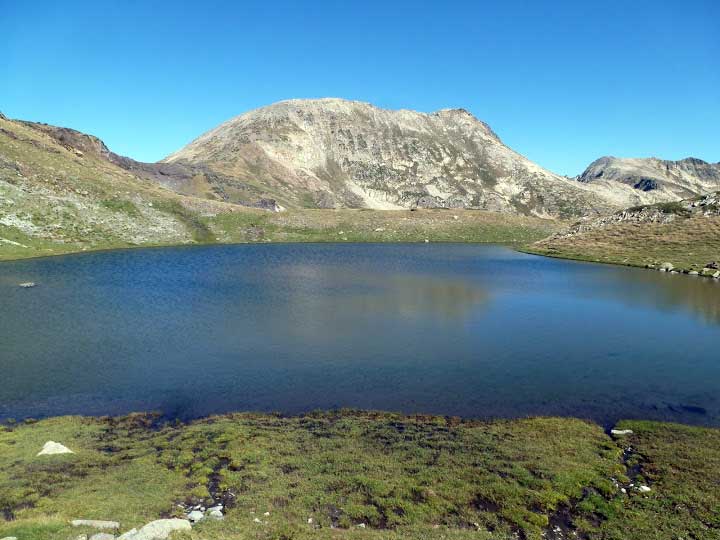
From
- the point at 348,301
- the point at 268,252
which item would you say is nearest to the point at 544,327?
the point at 348,301

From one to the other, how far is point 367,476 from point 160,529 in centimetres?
858

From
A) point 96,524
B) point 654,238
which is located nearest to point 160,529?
point 96,524

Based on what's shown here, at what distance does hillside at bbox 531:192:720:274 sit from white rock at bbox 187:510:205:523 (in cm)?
9788

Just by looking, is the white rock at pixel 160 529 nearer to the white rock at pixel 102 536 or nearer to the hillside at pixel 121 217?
the white rock at pixel 102 536

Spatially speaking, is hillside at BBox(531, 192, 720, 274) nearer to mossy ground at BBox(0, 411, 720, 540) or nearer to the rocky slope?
mossy ground at BBox(0, 411, 720, 540)

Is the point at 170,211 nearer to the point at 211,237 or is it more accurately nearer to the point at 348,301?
the point at 211,237

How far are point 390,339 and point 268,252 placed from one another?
8320cm

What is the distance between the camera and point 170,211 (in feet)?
463

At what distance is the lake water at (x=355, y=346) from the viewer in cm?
2792

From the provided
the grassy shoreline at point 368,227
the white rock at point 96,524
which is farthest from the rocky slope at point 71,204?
the white rock at point 96,524

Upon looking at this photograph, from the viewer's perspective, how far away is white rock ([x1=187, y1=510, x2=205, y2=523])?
1615cm

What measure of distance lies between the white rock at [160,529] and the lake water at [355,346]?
11436mm

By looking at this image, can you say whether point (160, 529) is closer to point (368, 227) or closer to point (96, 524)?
point (96, 524)

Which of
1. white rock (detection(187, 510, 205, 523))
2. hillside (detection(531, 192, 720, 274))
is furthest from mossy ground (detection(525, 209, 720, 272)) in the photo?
white rock (detection(187, 510, 205, 523))
